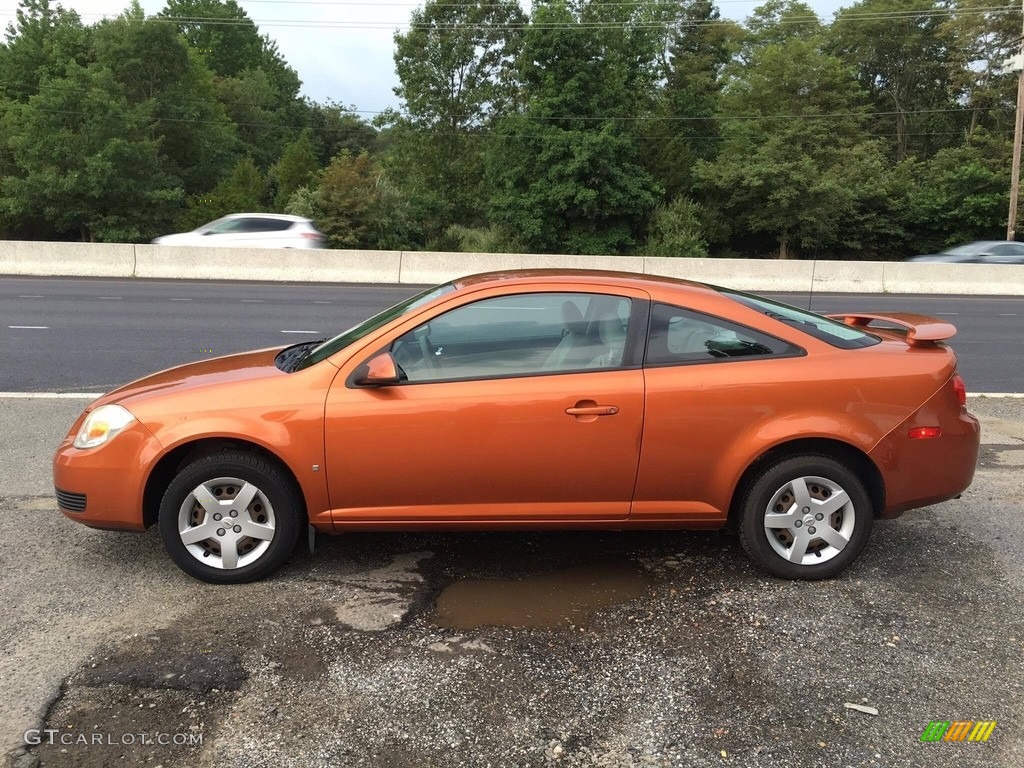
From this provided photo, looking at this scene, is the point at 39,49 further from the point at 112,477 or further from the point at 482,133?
the point at 112,477

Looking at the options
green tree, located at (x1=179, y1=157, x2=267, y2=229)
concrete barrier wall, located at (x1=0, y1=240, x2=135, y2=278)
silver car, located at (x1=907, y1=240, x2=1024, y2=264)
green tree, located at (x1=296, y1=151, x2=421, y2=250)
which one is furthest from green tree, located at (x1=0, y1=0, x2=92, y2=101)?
silver car, located at (x1=907, y1=240, x2=1024, y2=264)

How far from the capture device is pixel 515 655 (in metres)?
3.41

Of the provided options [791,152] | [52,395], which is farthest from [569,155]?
[52,395]

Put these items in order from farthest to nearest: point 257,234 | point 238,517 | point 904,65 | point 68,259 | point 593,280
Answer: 1. point 904,65
2. point 257,234
3. point 68,259
4. point 593,280
5. point 238,517

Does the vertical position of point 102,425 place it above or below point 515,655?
above

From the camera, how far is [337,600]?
3.87 m

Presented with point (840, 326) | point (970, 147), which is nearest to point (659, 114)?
point (970, 147)

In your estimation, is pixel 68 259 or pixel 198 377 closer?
pixel 198 377

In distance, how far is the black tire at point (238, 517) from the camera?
3.88 meters

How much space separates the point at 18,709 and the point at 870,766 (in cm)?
295

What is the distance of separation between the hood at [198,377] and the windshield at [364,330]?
0.62ft

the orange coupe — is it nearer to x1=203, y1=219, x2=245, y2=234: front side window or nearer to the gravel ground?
the gravel ground

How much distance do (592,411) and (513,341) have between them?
0.57 m

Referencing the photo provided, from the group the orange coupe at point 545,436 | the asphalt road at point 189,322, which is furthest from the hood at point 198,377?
the asphalt road at point 189,322
